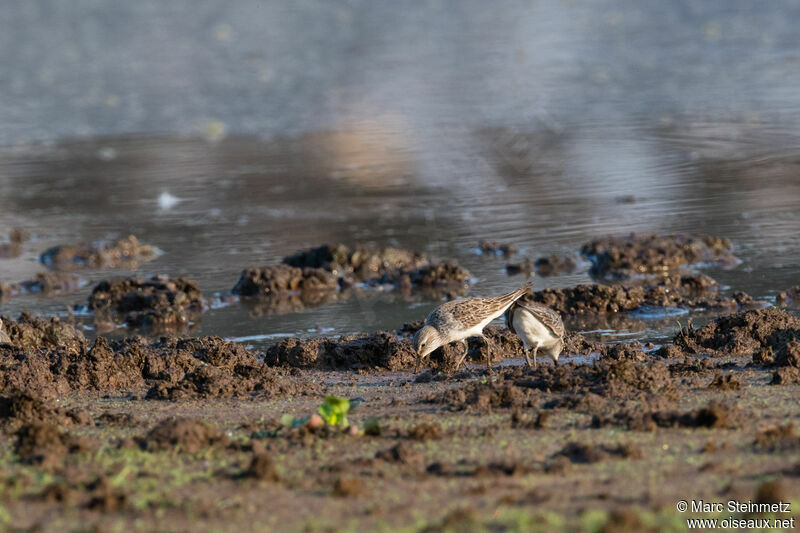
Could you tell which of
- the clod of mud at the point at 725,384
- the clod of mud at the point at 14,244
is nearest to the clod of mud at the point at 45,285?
the clod of mud at the point at 14,244

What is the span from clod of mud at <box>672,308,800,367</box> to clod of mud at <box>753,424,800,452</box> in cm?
253

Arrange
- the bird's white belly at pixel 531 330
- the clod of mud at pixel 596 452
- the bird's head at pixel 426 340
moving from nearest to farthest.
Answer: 1. the clod of mud at pixel 596 452
2. the bird's white belly at pixel 531 330
3. the bird's head at pixel 426 340

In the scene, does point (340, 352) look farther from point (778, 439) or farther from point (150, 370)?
point (778, 439)

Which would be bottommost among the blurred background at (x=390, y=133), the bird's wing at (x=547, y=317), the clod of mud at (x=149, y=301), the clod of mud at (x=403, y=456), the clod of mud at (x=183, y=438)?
the clod of mud at (x=403, y=456)

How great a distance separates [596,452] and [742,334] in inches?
135

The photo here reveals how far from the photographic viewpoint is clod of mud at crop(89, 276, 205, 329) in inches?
440

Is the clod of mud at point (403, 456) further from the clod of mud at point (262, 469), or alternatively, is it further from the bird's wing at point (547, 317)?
the bird's wing at point (547, 317)

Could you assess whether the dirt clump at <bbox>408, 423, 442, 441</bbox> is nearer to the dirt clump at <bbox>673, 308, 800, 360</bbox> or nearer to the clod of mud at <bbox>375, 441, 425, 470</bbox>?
the clod of mud at <bbox>375, 441, 425, 470</bbox>

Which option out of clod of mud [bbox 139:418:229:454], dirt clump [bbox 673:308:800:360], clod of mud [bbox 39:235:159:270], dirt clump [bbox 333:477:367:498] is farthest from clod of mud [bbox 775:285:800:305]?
clod of mud [bbox 39:235:159:270]

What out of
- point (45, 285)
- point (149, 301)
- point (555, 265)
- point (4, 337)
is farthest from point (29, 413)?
point (555, 265)

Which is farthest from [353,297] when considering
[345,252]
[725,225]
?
[725,225]

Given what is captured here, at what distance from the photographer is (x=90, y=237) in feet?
49.7

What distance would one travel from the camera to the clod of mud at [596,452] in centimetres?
544

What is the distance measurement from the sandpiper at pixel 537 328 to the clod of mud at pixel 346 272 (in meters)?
3.60
